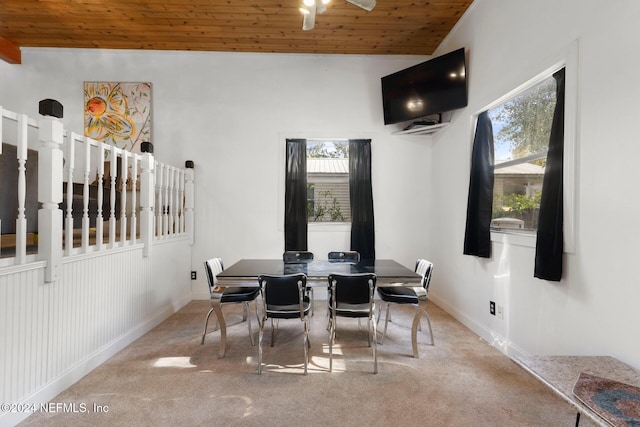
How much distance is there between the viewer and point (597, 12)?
6.41 ft

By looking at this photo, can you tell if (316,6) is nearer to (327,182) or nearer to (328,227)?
(327,182)

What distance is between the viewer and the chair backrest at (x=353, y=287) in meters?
2.53

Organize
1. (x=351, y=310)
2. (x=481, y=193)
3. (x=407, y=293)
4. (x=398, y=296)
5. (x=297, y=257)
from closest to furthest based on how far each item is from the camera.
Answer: (x=351, y=310) < (x=398, y=296) < (x=407, y=293) < (x=481, y=193) < (x=297, y=257)

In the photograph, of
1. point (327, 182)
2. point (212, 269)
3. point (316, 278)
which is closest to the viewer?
point (316, 278)

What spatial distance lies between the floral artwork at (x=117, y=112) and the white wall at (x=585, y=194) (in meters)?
4.56

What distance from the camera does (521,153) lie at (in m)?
2.83

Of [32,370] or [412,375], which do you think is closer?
[32,370]

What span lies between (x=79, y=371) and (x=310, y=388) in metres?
1.77

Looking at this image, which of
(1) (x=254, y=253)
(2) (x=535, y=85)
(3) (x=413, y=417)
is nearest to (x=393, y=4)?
(2) (x=535, y=85)

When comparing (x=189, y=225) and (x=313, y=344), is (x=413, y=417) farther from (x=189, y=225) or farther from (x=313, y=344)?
(x=189, y=225)

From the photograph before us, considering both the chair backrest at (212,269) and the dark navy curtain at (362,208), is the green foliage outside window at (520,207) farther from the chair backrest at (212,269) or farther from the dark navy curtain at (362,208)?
the chair backrest at (212,269)

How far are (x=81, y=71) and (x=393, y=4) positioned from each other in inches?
176

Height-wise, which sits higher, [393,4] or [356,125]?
[393,4]

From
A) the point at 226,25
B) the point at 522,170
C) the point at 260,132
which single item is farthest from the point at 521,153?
the point at 226,25
